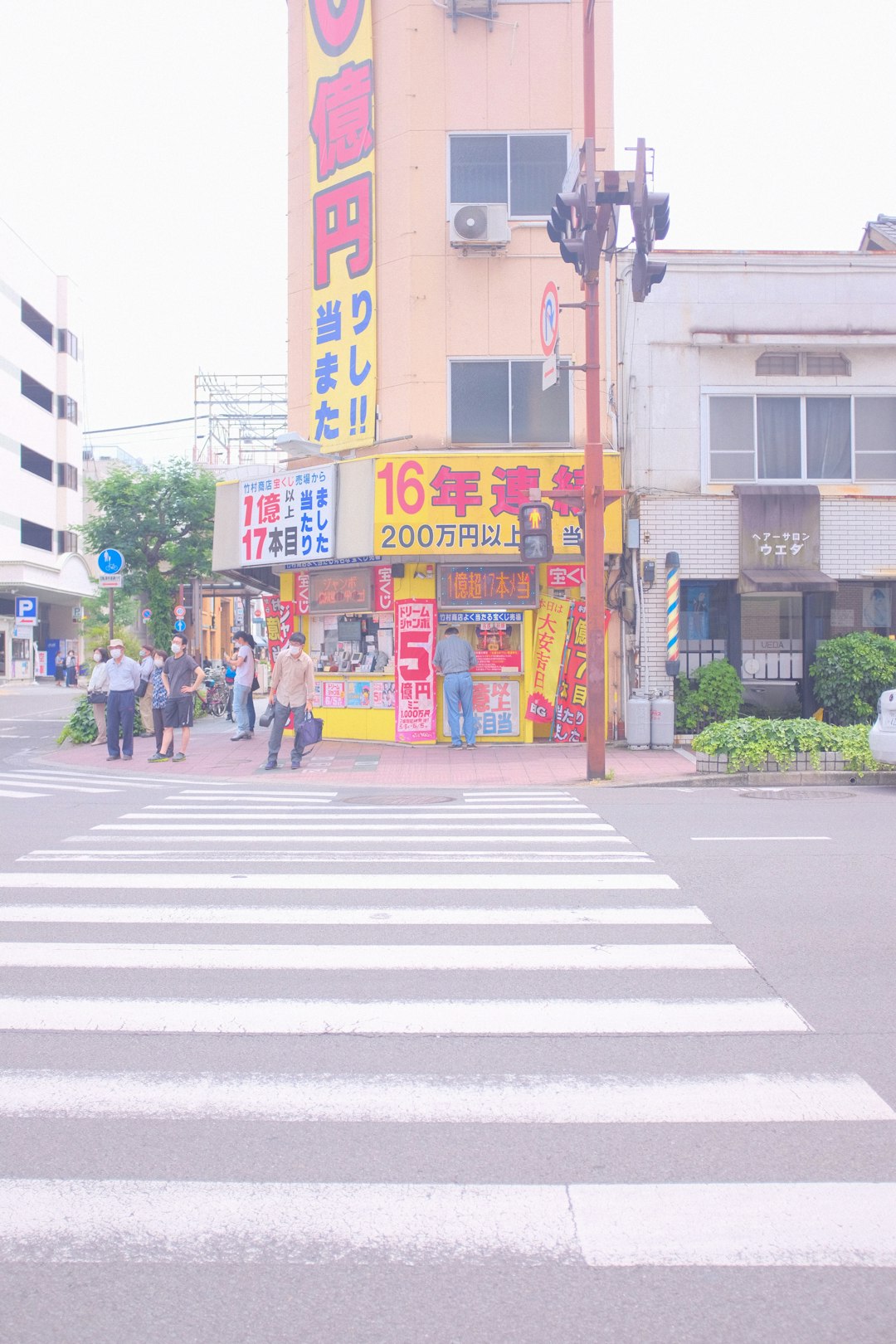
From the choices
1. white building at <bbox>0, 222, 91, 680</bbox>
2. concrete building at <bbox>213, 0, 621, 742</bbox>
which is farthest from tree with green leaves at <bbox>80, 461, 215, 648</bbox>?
white building at <bbox>0, 222, 91, 680</bbox>

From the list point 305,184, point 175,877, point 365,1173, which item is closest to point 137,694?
point 305,184

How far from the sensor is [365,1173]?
4008mm

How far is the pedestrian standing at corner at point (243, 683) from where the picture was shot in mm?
20578

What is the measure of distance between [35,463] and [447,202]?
1738 inches

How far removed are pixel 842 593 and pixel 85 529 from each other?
73.4 ft

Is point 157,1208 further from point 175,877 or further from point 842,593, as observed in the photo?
point 842,593

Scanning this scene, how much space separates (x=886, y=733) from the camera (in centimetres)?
1384

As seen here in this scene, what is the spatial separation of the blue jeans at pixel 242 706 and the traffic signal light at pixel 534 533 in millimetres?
7504

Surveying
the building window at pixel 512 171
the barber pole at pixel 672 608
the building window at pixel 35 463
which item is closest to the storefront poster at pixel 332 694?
the barber pole at pixel 672 608

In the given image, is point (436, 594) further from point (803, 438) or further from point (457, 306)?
point (803, 438)

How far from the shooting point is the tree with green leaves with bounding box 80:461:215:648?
3300 centimetres

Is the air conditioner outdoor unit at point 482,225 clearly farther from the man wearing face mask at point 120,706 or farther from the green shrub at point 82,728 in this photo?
the green shrub at point 82,728

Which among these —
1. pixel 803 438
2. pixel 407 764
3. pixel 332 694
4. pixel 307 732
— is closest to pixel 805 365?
pixel 803 438

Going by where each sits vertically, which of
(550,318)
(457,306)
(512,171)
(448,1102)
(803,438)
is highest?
(512,171)
